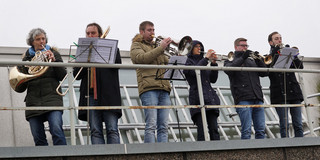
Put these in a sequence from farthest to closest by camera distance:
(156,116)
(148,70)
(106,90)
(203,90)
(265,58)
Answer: (265,58) < (203,90) < (148,70) < (156,116) < (106,90)

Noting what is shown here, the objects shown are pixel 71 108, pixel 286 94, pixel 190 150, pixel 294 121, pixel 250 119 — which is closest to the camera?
pixel 71 108

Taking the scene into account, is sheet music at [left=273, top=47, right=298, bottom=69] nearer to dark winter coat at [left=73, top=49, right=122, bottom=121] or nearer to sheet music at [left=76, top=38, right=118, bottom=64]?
dark winter coat at [left=73, top=49, right=122, bottom=121]

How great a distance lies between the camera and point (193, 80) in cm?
823

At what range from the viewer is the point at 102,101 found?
291 inches

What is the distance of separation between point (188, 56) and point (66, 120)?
10.7 ft

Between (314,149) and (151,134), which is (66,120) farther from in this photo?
(314,149)

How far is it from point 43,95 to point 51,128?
489 millimetres

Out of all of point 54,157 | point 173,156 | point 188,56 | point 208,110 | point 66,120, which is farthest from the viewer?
point 66,120

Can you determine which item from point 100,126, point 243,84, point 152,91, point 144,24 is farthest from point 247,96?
point 100,126

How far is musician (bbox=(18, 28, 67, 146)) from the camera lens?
281 inches

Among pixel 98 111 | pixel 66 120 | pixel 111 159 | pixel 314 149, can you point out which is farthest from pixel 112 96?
pixel 66 120

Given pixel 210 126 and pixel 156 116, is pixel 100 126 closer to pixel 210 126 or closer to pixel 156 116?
pixel 156 116

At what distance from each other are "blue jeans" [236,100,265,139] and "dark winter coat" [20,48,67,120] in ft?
8.73

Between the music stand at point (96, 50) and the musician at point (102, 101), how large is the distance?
54 centimetres
